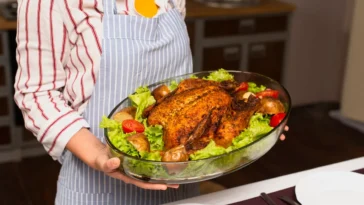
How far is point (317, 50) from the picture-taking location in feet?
12.2

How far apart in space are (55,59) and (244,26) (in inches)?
86.9

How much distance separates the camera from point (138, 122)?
974 millimetres

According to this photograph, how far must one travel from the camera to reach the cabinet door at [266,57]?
3.28 meters

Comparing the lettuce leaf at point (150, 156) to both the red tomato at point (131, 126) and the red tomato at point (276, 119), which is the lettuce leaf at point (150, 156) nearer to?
the red tomato at point (131, 126)

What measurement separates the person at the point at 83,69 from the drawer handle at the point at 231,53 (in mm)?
2018

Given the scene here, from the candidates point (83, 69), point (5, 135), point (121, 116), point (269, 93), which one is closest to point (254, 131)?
point (269, 93)

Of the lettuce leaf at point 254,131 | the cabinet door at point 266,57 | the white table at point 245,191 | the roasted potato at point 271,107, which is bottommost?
the cabinet door at point 266,57

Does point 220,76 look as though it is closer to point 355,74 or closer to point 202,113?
point 202,113

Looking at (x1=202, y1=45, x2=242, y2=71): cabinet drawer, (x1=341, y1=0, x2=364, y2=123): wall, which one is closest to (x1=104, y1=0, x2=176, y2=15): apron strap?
(x1=202, y1=45, x2=242, y2=71): cabinet drawer

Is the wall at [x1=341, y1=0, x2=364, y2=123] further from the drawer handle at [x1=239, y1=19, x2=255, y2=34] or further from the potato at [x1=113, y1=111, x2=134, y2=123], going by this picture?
the potato at [x1=113, y1=111, x2=134, y2=123]

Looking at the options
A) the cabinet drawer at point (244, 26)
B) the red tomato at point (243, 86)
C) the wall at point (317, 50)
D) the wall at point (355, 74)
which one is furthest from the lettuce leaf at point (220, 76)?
the wall at point (317, 50)

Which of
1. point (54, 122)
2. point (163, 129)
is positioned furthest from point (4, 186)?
point (163, 129)

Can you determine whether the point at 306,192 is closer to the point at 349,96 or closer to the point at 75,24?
the point at 75,24

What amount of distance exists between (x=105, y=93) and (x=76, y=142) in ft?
0.41
